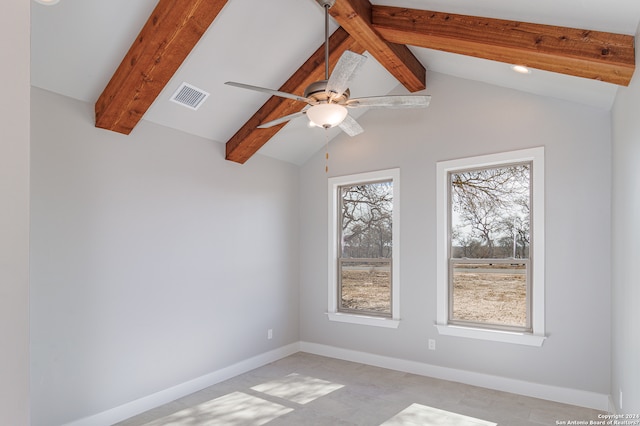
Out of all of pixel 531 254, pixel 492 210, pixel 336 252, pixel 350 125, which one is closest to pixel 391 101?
pixel 350 125

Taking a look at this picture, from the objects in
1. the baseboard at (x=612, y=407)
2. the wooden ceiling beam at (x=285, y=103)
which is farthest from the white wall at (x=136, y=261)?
the baseboard at (x=612, y=407)

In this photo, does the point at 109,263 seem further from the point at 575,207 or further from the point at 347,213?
the point at 575,207

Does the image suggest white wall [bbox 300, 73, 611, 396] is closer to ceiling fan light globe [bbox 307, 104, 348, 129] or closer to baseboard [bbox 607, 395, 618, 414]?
baseboard [bbox 607, 395, 618, 414]

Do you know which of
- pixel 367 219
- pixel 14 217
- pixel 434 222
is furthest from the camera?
pixel 367 219

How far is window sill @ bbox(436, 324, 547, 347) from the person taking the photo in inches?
151

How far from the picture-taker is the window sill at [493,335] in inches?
151

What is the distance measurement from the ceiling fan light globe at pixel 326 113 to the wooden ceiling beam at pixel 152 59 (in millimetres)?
923

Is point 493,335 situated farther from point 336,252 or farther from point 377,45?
point 377,45

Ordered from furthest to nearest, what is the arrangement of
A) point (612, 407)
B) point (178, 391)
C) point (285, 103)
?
point (285, 103)
point (178, 391)
point (612, 407)

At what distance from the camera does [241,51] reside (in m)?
3.51

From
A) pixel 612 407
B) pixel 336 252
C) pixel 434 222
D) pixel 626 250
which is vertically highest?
pixel 434 222

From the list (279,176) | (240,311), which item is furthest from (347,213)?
(240,311)

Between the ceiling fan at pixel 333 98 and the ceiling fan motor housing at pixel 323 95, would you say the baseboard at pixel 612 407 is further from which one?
the ceiling fan motor housing at pixel 323 95

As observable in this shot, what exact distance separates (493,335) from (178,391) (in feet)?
10.6
